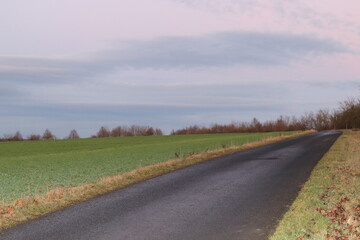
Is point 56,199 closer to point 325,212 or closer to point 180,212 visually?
point 180,212

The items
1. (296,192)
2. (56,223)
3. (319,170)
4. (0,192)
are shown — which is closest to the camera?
(56,223)

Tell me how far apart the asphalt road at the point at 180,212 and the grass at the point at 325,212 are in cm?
33

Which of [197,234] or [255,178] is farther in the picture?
[255,178]

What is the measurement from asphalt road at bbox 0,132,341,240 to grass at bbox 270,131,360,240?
12.9 inches

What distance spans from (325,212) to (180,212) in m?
3.28

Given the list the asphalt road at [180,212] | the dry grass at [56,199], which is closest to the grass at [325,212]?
the asphalt road at [180,212]

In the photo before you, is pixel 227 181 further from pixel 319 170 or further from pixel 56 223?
pixel 56 223

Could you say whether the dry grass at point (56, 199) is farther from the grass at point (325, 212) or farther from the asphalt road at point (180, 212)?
the grass at point (325, 212)

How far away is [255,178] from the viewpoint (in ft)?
49.3

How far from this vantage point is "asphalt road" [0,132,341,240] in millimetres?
7820

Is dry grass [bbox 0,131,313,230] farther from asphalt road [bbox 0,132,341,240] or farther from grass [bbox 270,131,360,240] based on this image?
grass [bbox 270,131,360,240]

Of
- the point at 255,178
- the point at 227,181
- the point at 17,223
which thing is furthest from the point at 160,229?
the point at 255,178

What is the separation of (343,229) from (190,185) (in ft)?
21.2

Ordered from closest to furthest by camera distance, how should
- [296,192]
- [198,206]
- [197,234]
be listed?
[197,234], [198,206], [296,192]
